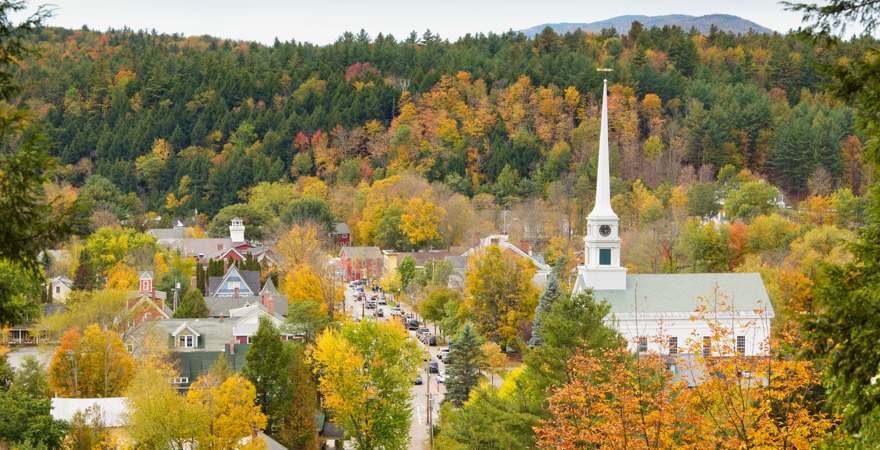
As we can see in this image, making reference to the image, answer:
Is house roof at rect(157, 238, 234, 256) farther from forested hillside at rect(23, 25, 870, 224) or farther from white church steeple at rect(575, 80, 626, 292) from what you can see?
white church steeple at rect(575, 80, 626, 292)

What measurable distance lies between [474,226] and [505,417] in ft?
223

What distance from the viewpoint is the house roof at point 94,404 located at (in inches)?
1492

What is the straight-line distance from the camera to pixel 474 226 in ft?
320

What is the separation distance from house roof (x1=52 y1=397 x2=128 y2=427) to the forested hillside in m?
65.1

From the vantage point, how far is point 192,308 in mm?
60562

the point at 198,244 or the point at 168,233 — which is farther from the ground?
the point at 168,233

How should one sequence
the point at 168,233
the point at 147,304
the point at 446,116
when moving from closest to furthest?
the point at 147,304 → the point at 168,233 → the point at 446,116

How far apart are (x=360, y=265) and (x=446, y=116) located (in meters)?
42.6

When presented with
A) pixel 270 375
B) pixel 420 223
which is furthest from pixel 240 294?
pixel 270 375

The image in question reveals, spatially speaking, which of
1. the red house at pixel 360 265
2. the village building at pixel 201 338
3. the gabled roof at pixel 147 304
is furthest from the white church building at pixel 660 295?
the red house at pixel 360 265

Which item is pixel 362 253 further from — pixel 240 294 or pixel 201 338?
pixel 201 338

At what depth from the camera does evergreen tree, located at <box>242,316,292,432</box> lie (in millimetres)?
39812

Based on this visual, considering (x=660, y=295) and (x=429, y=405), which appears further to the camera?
(x=660, y=295)

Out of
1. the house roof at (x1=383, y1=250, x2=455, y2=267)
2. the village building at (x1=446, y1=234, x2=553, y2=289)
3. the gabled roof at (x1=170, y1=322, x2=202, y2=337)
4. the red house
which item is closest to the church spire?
the village building at (x1=446, y1=234, x2=553, y2=289)
